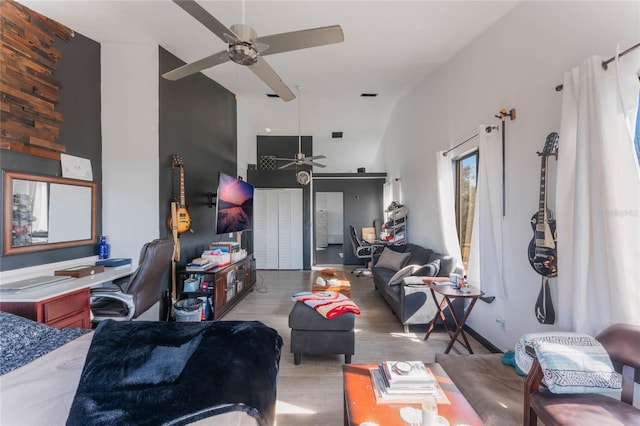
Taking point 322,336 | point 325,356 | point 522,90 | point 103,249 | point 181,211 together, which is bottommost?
point 325,356

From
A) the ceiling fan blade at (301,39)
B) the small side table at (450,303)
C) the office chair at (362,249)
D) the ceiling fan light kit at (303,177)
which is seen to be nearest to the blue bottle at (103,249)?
the ceiling fan blade at (301,39)

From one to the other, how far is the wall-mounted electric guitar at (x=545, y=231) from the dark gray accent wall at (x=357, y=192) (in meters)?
5.46

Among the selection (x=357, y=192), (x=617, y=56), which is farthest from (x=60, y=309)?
(x=357, y=192)

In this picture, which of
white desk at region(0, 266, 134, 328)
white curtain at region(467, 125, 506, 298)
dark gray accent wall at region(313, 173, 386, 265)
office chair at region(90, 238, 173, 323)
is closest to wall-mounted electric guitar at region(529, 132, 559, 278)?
white curtain at region(467, 125, 506, 298)

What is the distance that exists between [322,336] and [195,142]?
320 centimetres

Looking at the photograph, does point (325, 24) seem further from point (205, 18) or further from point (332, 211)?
point (332, 211)

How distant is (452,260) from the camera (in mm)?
3303

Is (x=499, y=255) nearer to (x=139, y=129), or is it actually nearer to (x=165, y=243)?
(x=165, y=243)

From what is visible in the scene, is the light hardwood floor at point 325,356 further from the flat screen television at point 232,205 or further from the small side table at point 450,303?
the flat screen television at point 232,205

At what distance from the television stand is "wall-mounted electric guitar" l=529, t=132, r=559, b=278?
3.34 m

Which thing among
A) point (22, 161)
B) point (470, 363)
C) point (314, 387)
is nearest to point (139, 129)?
point (22, 161)

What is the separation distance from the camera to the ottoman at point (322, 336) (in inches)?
94.7

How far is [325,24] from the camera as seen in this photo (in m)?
2.74

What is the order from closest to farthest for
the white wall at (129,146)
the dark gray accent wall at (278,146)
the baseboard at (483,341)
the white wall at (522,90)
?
the white wall at (522,90) → the baseboard at (483,341) → the white wall at (129,146) → the dark gray accent wall at (278,146)
